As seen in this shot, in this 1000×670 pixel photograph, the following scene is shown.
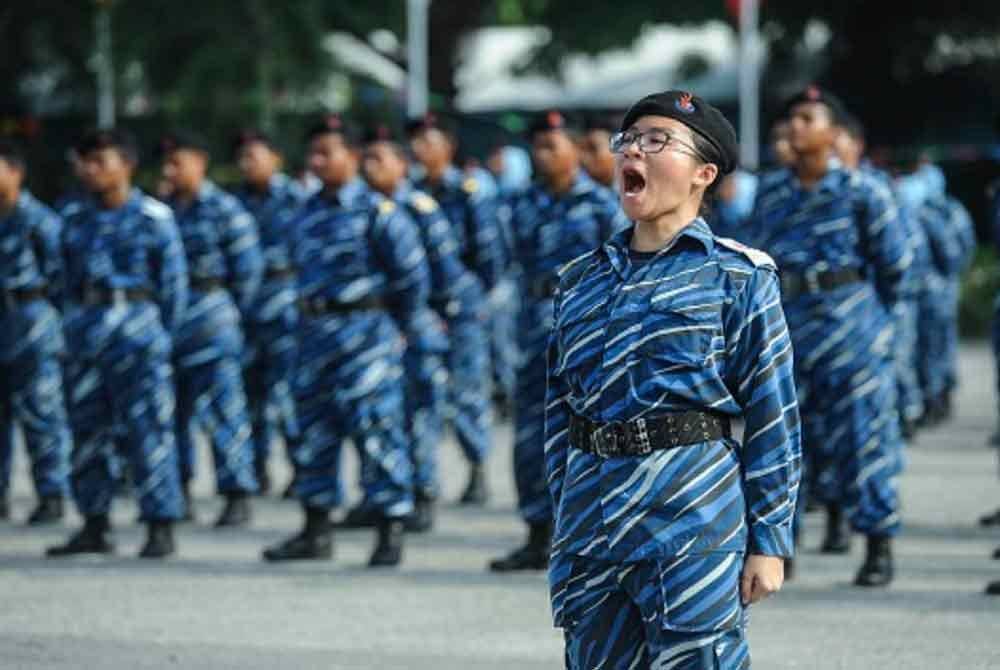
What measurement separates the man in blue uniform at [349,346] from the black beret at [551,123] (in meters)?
0.75

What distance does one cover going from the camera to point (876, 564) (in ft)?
36.5

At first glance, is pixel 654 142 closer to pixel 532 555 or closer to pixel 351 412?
pixel 532 555

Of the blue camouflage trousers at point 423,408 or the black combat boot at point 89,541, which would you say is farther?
the blue camouflage trousers at point 423,408

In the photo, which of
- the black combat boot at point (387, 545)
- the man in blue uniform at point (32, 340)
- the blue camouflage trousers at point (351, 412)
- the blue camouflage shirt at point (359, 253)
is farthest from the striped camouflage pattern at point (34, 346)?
the black combat boot at point (387, 545)

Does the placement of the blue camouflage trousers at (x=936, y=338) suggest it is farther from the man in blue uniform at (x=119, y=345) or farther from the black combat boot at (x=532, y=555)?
the man in blue uniform at (x=119, y=345)

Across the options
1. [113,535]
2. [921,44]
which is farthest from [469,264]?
[921,44]

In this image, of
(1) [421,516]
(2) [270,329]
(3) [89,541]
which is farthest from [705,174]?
(2) [270,329]

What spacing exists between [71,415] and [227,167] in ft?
68.8

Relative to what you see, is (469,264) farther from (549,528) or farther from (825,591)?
(825,591)

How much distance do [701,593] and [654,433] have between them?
39cm

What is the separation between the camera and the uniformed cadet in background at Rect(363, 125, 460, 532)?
12.7 m

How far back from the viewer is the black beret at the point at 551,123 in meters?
12.1

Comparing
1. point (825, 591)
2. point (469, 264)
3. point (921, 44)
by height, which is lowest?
point (825, 591)

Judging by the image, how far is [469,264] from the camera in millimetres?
14859
